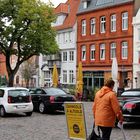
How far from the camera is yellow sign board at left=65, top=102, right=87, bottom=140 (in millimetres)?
10328

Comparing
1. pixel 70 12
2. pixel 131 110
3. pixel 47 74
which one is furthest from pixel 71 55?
pixel 131 110

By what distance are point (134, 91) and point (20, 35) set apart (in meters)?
24.0

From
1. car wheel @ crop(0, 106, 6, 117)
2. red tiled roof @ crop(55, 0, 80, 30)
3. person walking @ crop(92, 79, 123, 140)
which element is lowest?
car wheel @ crop(0, 106, 6, 117)

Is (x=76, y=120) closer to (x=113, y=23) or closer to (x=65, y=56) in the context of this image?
(x=113, y=23)

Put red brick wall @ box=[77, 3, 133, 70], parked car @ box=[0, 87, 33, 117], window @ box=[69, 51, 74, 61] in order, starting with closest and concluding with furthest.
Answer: parked car @ box=[0, 87, 33, 117] → red brick wall @ box=[77, 3, 133, 70] → window @ box=[69, 51, 74, 61]

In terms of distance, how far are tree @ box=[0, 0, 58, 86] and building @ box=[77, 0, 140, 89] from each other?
1086 cm

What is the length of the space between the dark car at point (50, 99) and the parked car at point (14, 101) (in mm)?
1538

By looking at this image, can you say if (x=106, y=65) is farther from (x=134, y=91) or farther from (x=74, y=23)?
(x=134, y=91)

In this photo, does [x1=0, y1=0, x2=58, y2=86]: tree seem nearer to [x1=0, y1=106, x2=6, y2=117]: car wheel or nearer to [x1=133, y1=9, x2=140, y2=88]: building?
[x1=133, y1=9, x2=140, y2=88]: building

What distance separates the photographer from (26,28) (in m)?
41.3

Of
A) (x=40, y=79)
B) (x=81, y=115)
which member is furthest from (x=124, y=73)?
(x=81, y=115)

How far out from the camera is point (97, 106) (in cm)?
988

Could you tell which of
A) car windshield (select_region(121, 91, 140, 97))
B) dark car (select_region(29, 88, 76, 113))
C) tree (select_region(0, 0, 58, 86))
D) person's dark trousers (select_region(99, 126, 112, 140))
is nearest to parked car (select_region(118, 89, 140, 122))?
car windshield (select_region(121, 91, 140, 97))

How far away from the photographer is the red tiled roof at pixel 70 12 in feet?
210
